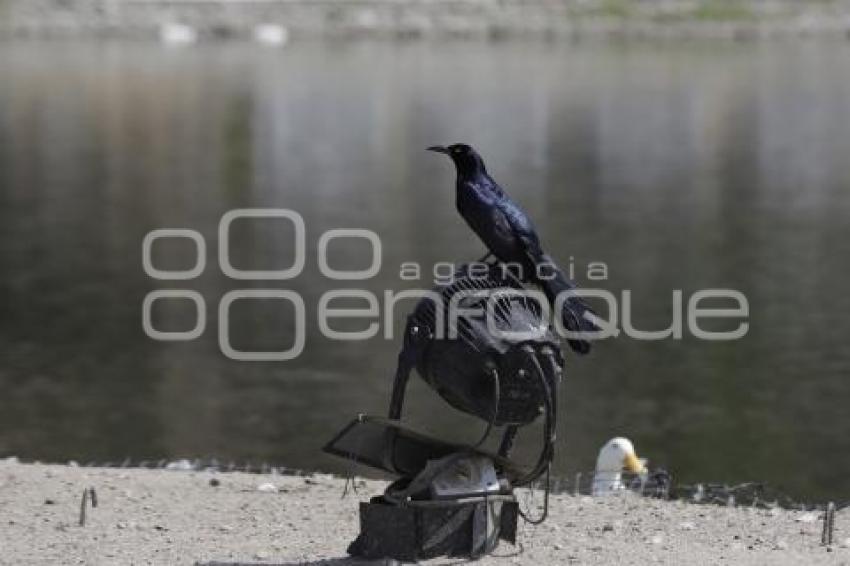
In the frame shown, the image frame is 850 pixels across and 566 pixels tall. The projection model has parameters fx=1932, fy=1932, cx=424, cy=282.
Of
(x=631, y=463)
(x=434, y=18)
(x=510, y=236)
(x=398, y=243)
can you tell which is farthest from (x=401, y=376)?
(x=434, y=18)

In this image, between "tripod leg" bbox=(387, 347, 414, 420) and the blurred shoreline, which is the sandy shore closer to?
"tripod leg" bbox=(387, 347, 414, 420)

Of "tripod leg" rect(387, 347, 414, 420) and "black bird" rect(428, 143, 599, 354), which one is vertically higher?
"black bird" rect(428, 143, 599, 354)

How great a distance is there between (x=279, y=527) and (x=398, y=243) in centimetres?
2307

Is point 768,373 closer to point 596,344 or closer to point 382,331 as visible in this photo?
point 596,344

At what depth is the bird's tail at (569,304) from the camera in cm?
954

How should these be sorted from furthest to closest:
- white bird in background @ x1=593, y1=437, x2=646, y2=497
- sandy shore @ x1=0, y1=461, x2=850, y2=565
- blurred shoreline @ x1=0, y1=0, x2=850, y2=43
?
blurred shoreline @ x1=0, y1=0, x2=850, y2=43 → white bird in background @ x1=593, y1=437, x2=646, y2=497 → sandy shore @ x1=0, y1=461, x2=850, y2=565

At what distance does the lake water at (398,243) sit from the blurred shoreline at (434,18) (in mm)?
47357

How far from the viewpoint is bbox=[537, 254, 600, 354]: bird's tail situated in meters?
9.54

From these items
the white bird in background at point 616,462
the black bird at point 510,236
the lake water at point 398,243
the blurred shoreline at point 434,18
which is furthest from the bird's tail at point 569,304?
the blurred shoreline at point 434,18

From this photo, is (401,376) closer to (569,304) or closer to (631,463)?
(569,304)

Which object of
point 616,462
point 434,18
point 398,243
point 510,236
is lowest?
point 616,462

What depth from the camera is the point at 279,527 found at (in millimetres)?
11250

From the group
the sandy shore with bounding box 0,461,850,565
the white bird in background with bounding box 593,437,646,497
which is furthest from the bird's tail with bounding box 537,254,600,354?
the white bird in background with bounding box 593,437,646,497

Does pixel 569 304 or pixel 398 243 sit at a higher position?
pixel 398 243
